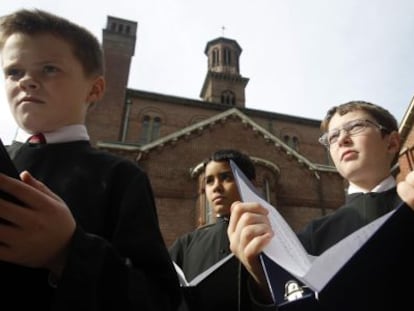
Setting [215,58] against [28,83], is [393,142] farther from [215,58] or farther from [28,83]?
[215,58]

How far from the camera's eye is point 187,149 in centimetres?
1606

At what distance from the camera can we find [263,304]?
173 centimetres

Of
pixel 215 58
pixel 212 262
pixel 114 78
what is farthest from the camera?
pixel 215 58

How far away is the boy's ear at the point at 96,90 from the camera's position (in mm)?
2037

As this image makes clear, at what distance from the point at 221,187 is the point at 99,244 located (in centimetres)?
312

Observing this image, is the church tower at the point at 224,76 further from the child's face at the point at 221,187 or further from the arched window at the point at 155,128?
the child's face at the point at 221,187

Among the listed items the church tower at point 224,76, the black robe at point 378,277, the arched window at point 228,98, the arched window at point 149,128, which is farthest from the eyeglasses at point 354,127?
the arched window at point 228,98

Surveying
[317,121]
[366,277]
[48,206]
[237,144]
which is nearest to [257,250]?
[366,277]

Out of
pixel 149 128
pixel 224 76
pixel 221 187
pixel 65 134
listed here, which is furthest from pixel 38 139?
pixel 224 76

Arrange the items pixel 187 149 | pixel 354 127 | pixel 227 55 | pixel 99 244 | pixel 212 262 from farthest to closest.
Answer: pixel 227 55 < pixel 187 149 < pixel 212 262 < pixel 354 127 < pixel 99 244

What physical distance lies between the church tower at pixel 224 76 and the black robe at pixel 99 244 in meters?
30.3

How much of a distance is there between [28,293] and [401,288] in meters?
1.27

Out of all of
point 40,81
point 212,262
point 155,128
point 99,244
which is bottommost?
point 212,262

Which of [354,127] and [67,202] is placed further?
[354,127]
